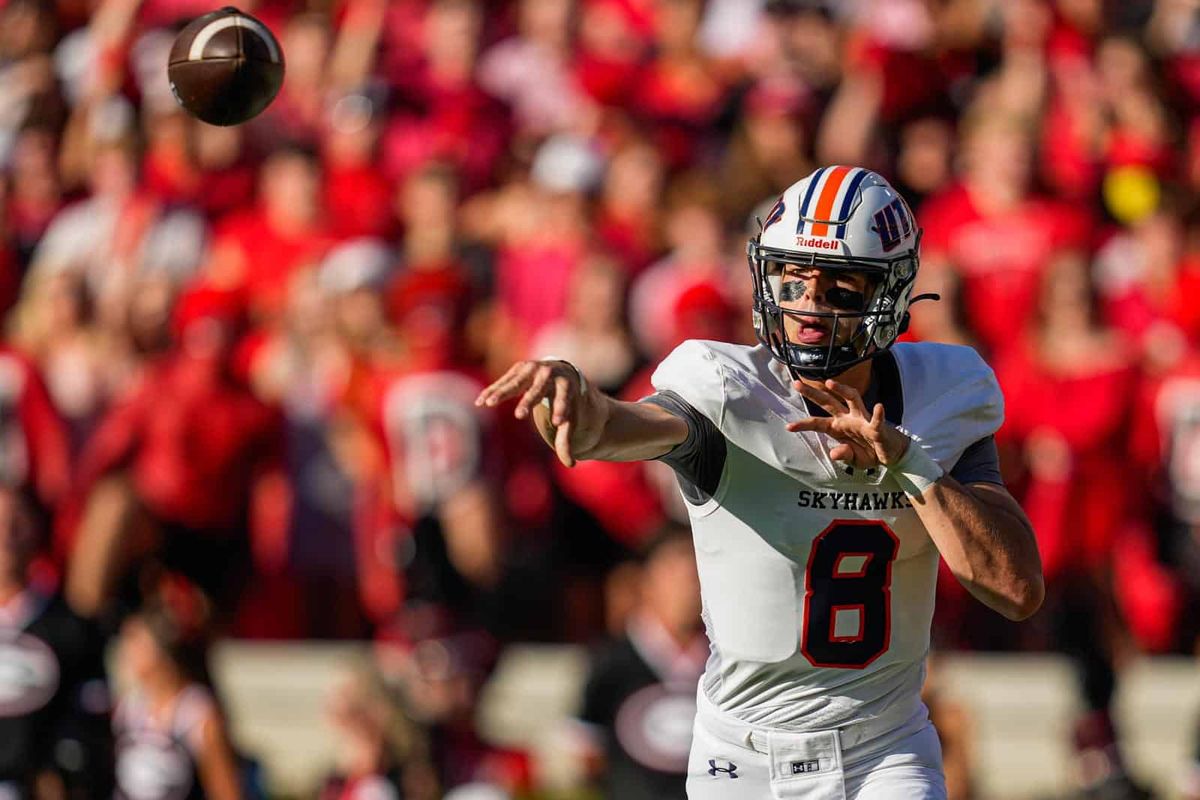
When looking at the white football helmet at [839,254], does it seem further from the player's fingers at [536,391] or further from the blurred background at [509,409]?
the blurred background at [509,409]

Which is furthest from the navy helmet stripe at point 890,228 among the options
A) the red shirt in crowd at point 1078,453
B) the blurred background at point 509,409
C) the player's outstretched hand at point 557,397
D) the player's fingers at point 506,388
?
the red shirt in crowd at point 1078,453

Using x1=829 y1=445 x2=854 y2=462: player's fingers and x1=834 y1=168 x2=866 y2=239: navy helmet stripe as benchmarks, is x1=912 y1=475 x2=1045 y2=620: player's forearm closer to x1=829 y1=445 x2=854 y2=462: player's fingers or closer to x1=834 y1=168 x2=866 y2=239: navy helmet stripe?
x1=829 y1=445 x2=854 y2=462: player's fingers

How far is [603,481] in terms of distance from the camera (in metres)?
8.10

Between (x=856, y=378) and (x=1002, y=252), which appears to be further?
(x=1002, y=252)

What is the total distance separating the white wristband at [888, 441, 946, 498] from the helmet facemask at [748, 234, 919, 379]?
294 millimetres

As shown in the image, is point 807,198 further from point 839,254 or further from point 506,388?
point 506,388

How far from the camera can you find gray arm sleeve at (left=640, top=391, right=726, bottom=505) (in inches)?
169

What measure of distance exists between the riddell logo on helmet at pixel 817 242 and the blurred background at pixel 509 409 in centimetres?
289

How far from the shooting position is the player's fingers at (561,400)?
3887 mm

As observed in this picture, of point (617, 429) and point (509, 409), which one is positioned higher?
point (617, 429)

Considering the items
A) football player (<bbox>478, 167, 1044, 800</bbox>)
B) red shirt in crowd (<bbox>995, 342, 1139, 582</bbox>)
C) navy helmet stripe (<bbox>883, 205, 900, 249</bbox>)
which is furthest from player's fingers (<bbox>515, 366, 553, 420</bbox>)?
red shirt in crowd (<bbox>995, 342, 1139, 582</bbox>)

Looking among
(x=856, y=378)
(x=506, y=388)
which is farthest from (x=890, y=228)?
(x=506, y=388)

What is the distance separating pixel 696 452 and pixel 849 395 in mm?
405

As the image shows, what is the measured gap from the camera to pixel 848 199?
4367 mm
